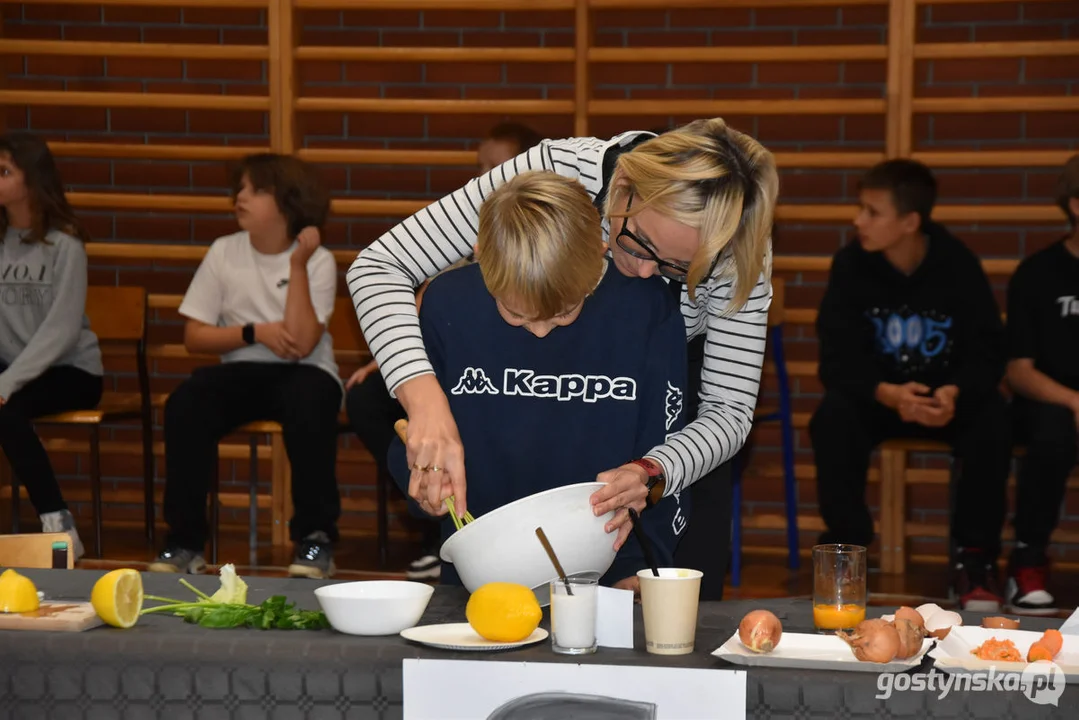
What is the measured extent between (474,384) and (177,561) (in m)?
2.36

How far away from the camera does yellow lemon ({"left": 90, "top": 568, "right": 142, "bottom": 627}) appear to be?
1.37 metres

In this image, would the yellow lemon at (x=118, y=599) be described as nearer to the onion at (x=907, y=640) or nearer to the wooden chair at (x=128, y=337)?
the onion at (x=907, y=640)

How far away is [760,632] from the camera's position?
1.27 m

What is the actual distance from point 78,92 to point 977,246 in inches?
131

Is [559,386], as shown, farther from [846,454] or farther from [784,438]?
[784,438]

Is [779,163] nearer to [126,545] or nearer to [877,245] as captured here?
[877,245]

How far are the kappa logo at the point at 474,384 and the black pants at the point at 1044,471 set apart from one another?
2.39 meters

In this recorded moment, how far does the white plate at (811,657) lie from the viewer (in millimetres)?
1235

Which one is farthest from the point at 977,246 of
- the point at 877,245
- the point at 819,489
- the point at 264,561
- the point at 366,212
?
the point at 264,561

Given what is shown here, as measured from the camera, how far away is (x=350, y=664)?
1266 mm

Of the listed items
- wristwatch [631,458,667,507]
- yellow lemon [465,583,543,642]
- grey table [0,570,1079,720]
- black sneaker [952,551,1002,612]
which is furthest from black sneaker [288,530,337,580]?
yellow lemon [465,583,543,642]

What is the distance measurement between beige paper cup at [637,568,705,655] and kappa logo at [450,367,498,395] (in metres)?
0.46

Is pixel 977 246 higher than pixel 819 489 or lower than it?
higher

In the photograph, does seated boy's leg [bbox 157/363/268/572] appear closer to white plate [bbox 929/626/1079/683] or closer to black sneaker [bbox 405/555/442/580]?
black sneaker [bbox 405/555/442/580]
